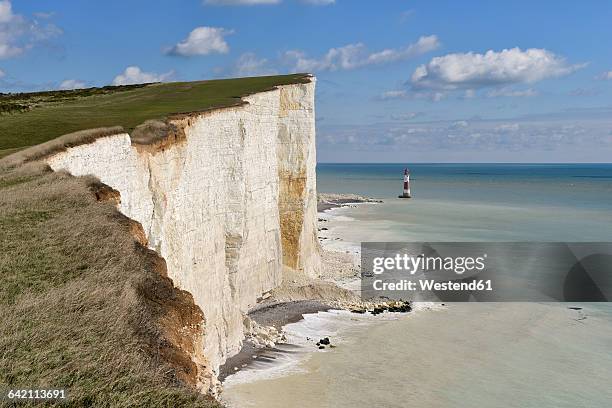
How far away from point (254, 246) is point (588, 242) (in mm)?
30269

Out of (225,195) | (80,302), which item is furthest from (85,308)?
(225,195)

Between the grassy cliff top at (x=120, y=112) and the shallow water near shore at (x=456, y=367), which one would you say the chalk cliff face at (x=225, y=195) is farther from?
the shallow water near shore at (x=456, y=367)

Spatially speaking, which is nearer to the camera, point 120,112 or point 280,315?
point 120,112

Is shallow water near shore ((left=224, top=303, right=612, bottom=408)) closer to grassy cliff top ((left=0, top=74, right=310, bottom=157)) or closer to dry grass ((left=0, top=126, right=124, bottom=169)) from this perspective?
dry grass ((left=0, top=126, right=124, bottom=169))

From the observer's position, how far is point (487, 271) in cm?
3538

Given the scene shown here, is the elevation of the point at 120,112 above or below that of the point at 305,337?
above

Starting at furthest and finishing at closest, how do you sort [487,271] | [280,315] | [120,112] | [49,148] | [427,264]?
[427,264] < [487,271] < [280,315] < [120,112] < [49,148]

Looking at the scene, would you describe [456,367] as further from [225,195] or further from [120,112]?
[120,112]

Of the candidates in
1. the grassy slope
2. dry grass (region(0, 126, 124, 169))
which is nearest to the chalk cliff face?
dry grass (region(0, 126, 124, 169))

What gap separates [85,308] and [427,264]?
1262 inches

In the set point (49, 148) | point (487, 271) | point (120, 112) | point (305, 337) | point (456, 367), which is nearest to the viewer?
point (49, 148)

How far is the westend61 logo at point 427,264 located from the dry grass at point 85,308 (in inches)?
1036

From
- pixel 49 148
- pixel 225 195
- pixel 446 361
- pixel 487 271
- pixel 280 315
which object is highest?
pixel 49 148

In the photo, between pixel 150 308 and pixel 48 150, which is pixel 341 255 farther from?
pixel 150 308
